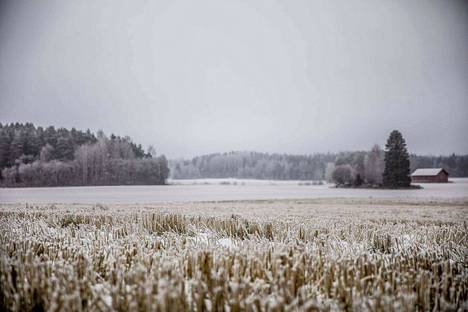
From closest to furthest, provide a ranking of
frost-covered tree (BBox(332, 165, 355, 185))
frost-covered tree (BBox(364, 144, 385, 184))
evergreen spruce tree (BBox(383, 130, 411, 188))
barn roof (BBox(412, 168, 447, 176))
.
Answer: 1. evergreen spruce tree (BBox(383, 130, 411, 188))
2. frost-covered tree (BBox(364, 144, 385, 184))
3. frost-covered tree (BBox(332, 165, 355, 185))
4. barn roof (BBox(412, 168, 447, 176))

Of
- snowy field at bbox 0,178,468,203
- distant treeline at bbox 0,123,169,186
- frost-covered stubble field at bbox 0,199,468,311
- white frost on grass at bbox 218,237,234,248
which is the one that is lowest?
snowy field at bbox 0,178,468,203

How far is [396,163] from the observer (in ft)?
174

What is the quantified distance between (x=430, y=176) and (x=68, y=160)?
233ft

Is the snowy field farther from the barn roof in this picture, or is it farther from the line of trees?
the line of trees

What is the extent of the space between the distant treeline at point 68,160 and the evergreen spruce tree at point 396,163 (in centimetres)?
3983

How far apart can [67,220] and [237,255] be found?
6096 mm

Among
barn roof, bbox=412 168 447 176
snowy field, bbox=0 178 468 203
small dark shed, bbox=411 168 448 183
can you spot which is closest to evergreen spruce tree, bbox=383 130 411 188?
snowy field, bbox=0 178 468 203

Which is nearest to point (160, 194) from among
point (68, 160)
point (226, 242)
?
point (68, 160)

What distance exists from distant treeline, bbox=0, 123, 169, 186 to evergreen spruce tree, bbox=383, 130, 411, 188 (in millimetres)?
39834

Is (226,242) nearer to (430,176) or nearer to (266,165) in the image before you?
(430,176)

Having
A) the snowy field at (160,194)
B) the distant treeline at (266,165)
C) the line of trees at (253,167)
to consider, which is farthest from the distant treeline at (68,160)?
the line of trees at (253,167)

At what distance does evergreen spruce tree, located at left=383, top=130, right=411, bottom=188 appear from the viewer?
171ft

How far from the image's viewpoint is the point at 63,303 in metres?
2.01

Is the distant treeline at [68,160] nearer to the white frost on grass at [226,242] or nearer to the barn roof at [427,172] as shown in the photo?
the white frost on grass at [226,242]
